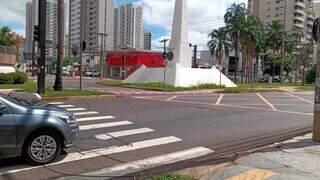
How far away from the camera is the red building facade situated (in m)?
92.8

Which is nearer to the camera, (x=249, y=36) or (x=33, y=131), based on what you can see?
(x=33, y=131)

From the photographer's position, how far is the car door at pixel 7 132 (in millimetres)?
8420

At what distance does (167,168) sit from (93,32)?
9502 cm

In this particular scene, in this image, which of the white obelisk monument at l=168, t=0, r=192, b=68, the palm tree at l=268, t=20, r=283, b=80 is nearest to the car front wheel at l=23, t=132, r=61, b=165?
the white obelisk monument at l=168, t=0, r=192, b=68

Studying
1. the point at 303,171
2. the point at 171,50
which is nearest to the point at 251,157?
the point at 303,171

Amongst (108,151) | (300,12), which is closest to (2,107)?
(108,151)

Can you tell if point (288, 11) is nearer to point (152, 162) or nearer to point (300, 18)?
point (300, 18)

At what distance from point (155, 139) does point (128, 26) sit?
108 meters

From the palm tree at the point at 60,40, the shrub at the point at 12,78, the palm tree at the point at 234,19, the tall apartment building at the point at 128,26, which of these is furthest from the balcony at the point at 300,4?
the palm tree at the point at 60,40

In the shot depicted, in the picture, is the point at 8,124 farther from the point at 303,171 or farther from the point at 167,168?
the point at 303,171

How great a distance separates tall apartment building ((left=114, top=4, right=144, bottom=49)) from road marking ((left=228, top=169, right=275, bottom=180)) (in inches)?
4105

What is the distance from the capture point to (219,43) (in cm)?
8925

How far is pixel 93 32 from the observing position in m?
102

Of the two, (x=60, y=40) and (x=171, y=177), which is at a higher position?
(x=60, y=40)
